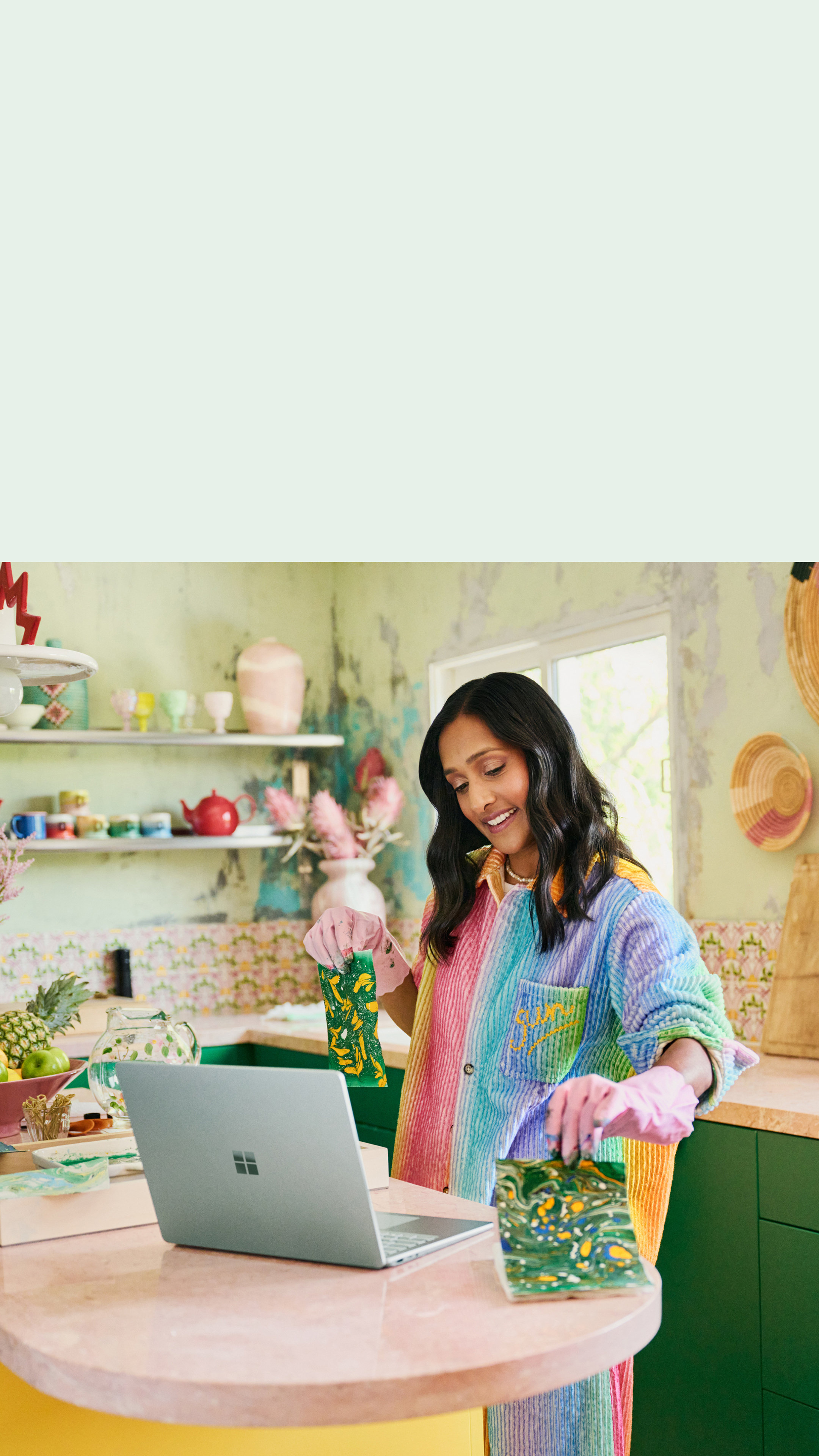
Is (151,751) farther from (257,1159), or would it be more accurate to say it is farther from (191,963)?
(257,1159)

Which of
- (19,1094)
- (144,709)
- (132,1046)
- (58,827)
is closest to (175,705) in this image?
(144,709)

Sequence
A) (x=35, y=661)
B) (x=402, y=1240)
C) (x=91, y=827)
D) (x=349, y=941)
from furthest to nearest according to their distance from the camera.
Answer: (x=91, y=827) < (x=35, y=661) < (x=349, y=941) < (x=402, y=1240)

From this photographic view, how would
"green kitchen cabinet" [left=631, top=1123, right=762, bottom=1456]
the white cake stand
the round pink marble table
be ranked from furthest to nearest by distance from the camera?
"green kitchen cabinet" [left=631, top=1123, right=762, bottom=1456] < the white cake stand < the round pink marble table

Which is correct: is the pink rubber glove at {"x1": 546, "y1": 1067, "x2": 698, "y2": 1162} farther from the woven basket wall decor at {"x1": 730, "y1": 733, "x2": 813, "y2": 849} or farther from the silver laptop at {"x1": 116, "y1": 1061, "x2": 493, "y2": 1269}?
the woven basket wall decor at {"x1": 730, "y1": 733, "x2": 813, "y2": 849}

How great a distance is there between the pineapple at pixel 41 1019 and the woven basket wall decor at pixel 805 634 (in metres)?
1.65

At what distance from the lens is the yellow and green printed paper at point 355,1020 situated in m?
1.50

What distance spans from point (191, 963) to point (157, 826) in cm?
56

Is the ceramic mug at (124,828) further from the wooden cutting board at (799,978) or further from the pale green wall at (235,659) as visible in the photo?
the wooden cutting board at (799,978)

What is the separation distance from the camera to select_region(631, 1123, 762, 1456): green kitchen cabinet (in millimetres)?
2082

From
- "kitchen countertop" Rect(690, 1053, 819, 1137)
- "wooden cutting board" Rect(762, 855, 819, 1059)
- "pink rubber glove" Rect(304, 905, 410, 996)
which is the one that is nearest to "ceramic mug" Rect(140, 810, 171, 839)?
"wooden cutting board" Rect(762, 855, 819, 1059)

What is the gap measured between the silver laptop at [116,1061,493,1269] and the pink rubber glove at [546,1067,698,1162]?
0.55 ft

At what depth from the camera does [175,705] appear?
4148mm
